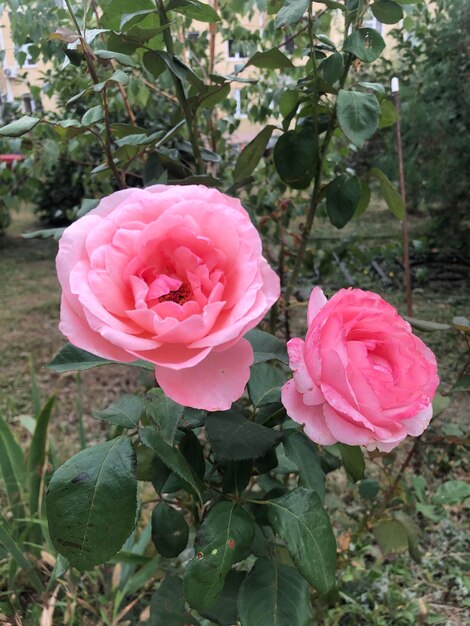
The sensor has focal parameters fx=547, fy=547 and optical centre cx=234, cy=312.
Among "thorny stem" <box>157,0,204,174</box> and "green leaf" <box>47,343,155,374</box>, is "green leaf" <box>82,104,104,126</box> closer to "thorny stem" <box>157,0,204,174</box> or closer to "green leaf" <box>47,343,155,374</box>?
"thorny stem" <box>157,0,204,174</box>

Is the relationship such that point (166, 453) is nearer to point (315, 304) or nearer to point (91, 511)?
point (91, 511)

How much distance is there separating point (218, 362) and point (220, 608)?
1.48ft

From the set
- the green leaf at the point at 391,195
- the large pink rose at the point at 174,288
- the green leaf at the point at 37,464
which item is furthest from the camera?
the green leaf at the point at 37,464

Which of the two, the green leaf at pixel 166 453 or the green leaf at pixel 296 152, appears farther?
the green leaf at pixel 296 152

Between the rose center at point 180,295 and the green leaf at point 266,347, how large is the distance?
142mm

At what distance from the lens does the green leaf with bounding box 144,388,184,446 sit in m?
0.51

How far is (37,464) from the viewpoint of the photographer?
1.42 meters

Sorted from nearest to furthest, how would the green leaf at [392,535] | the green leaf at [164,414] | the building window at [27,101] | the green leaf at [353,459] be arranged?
the green leaf at [164,414] → the green leaf at [353,459] → the green leaf at [392,535] → the building window at [27,101]

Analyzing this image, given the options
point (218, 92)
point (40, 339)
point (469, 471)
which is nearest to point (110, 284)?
point (218, 92)

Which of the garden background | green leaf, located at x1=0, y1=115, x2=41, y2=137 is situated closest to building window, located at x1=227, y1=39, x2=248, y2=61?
the garden background

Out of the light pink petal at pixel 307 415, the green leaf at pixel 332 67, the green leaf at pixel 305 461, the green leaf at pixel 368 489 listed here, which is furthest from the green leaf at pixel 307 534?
the green leaf at pixel 368 489

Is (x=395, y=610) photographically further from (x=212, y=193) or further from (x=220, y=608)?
(x=212, y=193)

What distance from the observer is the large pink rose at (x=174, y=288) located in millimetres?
397

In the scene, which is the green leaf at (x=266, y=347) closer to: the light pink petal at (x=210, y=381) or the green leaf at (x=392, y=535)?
the light pink petal at (x=210, y=381)
